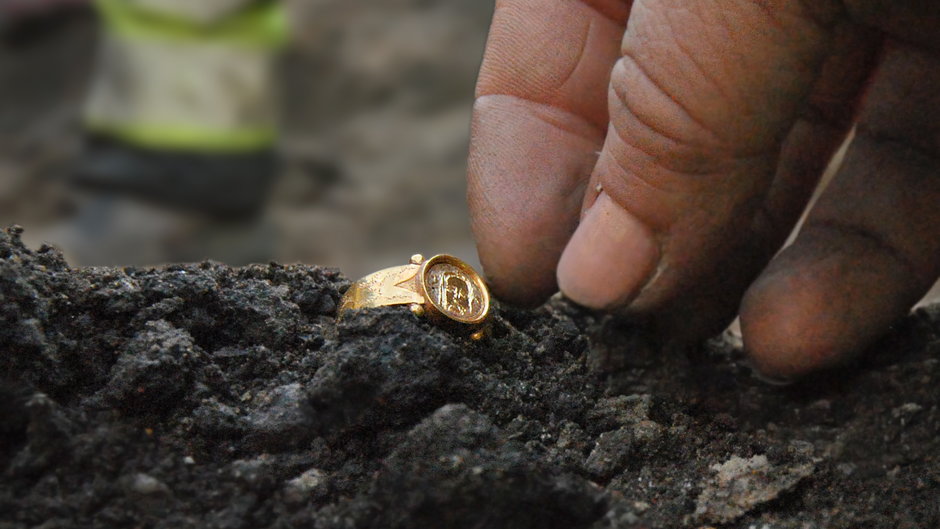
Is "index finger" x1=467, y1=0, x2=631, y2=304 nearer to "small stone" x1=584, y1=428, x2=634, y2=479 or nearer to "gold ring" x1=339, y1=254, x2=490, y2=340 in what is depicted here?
"gold ring" x1=339, y1=254, x2=490, y2=340

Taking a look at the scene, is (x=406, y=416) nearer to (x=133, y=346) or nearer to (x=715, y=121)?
(x=133, y=346)

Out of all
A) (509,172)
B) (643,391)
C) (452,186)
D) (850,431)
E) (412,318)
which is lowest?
(850,431)

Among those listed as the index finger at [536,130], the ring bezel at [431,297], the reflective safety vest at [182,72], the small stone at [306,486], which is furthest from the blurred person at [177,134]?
the small stone at [306,486]

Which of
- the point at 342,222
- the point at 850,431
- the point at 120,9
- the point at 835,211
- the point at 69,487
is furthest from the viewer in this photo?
the point at 342,222

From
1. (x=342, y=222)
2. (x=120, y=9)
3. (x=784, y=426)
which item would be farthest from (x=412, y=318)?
(x=342, y=222)

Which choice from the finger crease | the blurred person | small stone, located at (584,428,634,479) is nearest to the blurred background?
the blurred person

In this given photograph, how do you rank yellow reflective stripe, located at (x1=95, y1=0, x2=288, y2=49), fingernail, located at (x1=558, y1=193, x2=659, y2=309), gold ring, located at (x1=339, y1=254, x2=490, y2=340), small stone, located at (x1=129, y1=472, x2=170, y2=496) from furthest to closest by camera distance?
yellow reflective stripe, located at (x1=95, y1=0, x2=288, y2=49), fingernail, located at (x1=558, y1=193, x2=659, y2=309), gold ring, located at (x1=339, y1=254, x2=490, y2=340), small stone, located at (x1=129, y1=472, x2=170, y2=496)

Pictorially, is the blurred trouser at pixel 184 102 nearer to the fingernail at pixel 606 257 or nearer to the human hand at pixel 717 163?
the human hand at pixel 717 163
